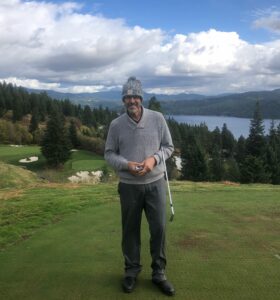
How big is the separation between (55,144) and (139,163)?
67.4 metres

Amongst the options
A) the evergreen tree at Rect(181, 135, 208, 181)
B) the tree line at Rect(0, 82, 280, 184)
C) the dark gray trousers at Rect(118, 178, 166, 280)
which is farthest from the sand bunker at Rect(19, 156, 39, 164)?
the dark gray trousers at Rect(118, 178, 166, 280)

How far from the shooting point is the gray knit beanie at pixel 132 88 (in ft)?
15.8

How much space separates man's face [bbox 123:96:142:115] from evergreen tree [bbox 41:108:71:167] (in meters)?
66.6

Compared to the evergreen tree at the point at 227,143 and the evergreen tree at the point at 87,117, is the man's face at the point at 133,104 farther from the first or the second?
the evergreen tree at the point at 87,117

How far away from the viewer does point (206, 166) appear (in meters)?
66.1

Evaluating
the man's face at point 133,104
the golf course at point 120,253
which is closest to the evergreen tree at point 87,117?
the golf course at point 120,253

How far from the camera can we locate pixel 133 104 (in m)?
4.88

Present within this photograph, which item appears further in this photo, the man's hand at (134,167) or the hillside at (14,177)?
the hillside at (14,177)

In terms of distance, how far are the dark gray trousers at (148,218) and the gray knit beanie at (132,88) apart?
1.11 meters

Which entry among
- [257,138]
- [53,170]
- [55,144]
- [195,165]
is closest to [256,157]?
[257,138]

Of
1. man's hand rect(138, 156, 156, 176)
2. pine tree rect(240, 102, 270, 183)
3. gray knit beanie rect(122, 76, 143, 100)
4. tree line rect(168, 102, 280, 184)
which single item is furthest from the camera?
tree line rect(168, 102, 280, 184)

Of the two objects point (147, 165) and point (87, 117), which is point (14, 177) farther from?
point (87, 117)

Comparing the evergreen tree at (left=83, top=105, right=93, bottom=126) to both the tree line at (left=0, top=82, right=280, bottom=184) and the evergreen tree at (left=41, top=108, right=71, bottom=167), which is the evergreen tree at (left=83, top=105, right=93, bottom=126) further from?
the evergreen tree at (left=41, top=108, right=71, bottom=167)

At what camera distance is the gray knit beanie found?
482cm
